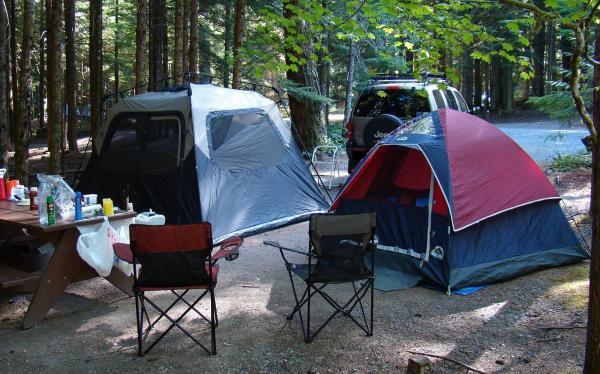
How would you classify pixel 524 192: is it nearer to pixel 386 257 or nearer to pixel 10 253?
pixel 386 257

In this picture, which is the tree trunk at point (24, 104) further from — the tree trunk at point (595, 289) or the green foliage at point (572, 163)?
the green foliage at point (572, 163)

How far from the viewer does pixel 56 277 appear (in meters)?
4.43

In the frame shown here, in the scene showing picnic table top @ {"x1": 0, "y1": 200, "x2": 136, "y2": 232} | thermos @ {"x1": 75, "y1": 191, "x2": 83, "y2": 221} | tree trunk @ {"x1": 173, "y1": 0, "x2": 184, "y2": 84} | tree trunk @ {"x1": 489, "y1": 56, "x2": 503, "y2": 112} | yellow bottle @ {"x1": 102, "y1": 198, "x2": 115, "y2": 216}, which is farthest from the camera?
tree trunk @ {"x1": 489, "y1": 56, "x2": 503, "y2": 112}

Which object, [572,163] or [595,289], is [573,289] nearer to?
[595,289]

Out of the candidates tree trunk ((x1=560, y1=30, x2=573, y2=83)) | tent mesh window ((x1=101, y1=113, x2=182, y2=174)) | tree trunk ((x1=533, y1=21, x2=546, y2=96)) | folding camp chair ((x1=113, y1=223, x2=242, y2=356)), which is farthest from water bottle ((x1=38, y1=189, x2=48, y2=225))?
A: tree trunk ((x1=533, y1=21, x2=546, y2=96))

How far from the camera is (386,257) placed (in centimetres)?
572

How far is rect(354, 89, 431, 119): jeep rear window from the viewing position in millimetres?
8727

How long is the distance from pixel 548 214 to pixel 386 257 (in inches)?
68.5

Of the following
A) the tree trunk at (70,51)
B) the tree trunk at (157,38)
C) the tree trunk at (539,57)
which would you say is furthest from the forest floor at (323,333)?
the tree trunk at (539,57)

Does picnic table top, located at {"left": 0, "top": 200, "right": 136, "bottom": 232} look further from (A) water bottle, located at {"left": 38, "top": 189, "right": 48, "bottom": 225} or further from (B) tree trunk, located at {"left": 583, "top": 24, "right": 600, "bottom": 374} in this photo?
(B) tree trunk, located at {"left": 583, "top": 24, "right": 600, "bottom": 374}

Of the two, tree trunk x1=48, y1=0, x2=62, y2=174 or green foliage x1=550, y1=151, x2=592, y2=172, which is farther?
green foliage x1=550, y1=151, x2=592, y2=172

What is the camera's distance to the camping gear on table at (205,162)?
6.82 metres

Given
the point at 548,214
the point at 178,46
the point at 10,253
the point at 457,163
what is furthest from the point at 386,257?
the point at 178,46

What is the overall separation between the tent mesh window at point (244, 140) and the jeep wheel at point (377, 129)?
1.38 metres
